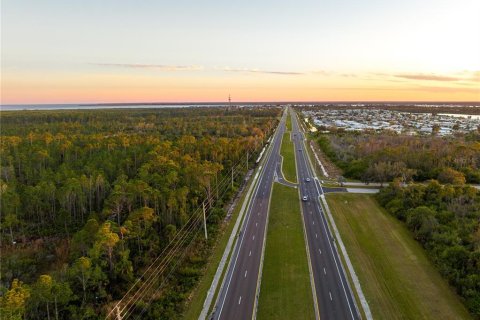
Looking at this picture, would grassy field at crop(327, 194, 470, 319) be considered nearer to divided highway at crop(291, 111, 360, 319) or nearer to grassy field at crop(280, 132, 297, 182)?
divided highway at crop(291, 111, 360, 319)

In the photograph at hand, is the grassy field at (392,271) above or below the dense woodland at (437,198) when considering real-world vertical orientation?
below

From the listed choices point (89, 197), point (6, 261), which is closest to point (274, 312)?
point (6, 261)

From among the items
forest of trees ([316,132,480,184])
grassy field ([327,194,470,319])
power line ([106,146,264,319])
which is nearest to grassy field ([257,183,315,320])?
grassy field ([327,194,470,319])

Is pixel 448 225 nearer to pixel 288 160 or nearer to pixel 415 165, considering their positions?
pixel 415 165

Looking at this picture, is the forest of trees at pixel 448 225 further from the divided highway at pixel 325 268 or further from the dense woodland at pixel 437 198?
the divided highway at pixel 325 268

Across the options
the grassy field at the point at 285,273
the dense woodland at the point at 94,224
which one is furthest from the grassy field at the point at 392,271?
the dense woodland at the point at 94,224

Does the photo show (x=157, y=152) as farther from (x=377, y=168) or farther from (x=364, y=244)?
(x=377, y=168)
